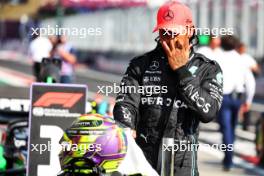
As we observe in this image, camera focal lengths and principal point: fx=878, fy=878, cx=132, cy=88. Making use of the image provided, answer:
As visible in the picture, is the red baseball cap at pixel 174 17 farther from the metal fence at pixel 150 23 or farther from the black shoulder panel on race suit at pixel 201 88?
the metal fence at pixel 150 23

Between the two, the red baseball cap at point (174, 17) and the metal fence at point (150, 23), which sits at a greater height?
the metal fence at point (150, 23)

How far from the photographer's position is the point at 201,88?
15.2 ft

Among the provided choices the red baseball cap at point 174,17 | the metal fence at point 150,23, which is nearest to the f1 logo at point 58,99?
the red baseball cap at point 174,17

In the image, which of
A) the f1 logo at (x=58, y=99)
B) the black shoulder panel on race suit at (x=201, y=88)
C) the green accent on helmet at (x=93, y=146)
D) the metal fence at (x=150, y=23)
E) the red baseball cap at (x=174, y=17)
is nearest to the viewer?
the green accent on helmet at (x=93, y=146)

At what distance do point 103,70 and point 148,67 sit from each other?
4547 cm

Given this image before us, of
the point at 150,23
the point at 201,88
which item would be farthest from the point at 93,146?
the point at 150,23

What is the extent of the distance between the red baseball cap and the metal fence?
25429mm

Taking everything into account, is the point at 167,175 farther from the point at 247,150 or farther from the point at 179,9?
the point at 247,150

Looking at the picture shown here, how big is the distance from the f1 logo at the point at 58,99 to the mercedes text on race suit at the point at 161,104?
248 centimetres

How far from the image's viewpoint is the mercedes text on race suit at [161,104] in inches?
185

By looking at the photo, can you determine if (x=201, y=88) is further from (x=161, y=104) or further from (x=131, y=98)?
(x=131, y=98)

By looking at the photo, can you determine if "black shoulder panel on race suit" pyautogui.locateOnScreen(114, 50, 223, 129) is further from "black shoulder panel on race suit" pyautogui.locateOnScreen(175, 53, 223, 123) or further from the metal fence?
the metal fence

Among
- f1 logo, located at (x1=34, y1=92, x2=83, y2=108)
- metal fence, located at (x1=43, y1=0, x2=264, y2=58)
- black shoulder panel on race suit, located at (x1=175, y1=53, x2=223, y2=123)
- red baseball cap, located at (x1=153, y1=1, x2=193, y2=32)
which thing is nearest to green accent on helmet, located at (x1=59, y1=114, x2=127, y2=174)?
black shoulder panel on race suit, located at (x1=175, y1=53, x2=223, y2=123)

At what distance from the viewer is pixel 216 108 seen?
464cm
